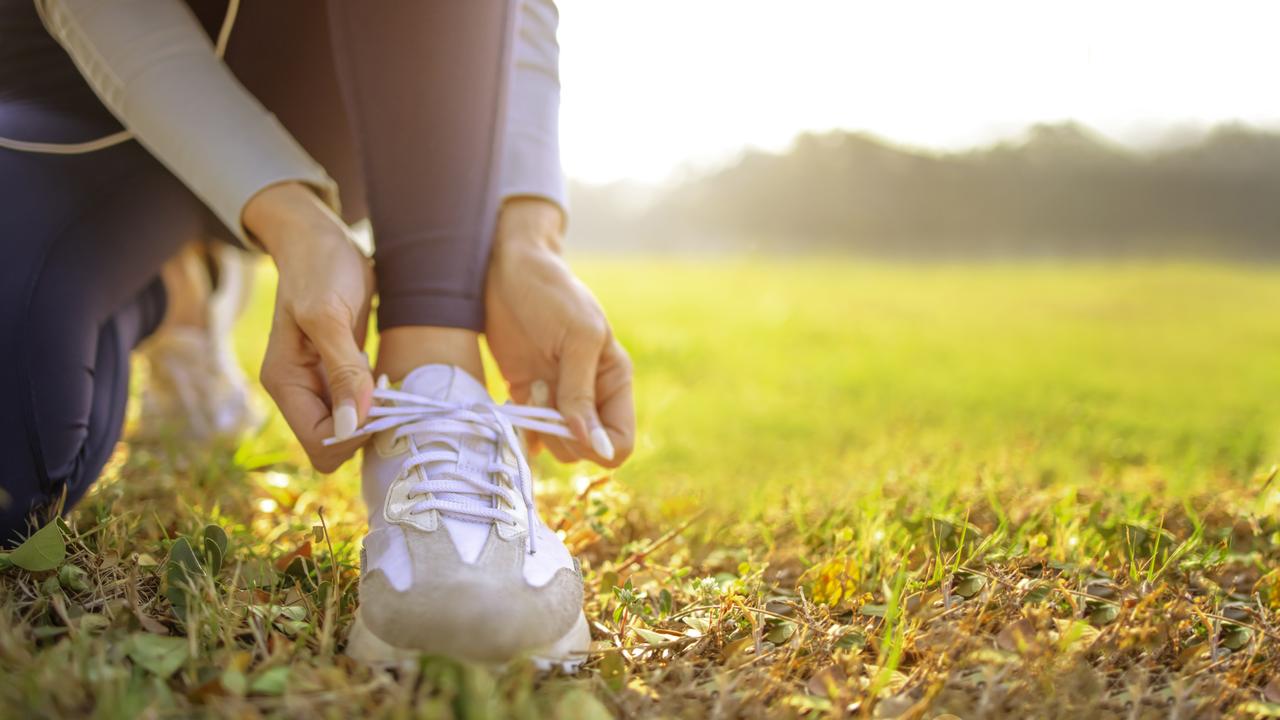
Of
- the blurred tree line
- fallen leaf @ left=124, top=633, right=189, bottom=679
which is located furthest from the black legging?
the blurred tree line

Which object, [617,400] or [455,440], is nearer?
[455,440]

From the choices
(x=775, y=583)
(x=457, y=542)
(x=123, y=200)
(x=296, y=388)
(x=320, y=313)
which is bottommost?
(x=775, y=583)

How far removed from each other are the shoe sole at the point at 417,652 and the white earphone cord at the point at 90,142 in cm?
88

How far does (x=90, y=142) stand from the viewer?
1338 mm

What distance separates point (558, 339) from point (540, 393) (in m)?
0.11

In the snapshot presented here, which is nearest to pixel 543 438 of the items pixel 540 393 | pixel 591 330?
pixel 540 393

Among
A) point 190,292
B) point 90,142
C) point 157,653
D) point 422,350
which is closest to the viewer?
point 157,653

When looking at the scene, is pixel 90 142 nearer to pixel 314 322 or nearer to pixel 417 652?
pixel 314 322

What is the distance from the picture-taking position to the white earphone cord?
1287mm

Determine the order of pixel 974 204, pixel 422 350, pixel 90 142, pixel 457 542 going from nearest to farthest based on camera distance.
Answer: pixel 457 542
pixel 422 350
pixel 90 142
pixel 974 204

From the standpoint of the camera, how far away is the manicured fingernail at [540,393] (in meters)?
1.36

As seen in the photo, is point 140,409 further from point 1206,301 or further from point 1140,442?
point 1206,301

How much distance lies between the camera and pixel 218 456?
1711mm

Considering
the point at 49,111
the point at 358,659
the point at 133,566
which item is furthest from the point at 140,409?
the point at 358,659
